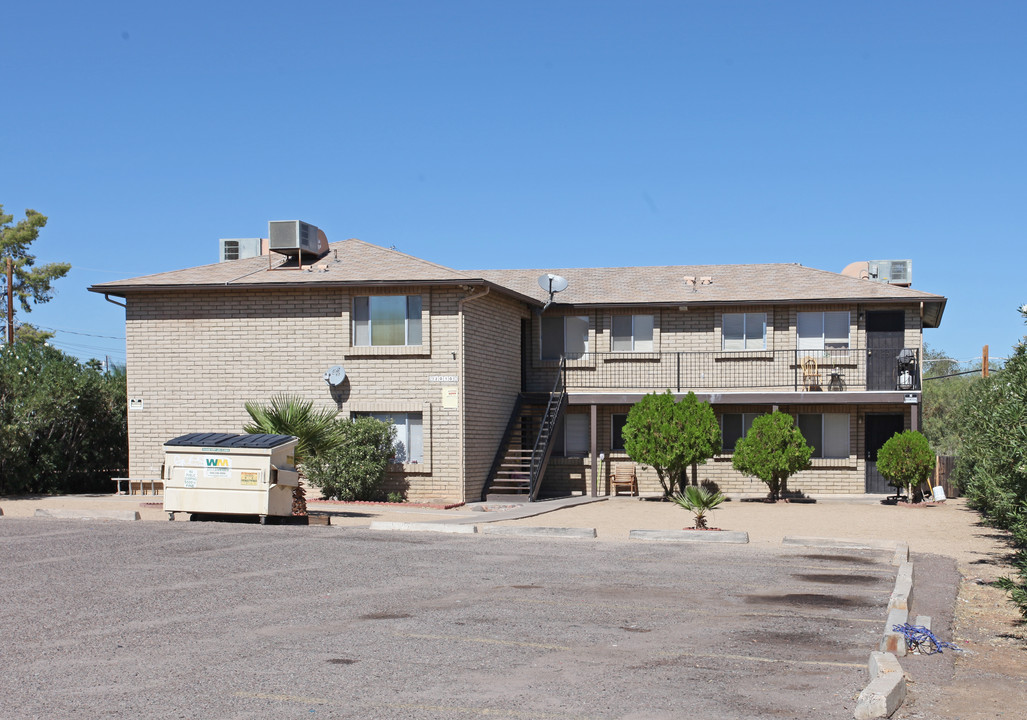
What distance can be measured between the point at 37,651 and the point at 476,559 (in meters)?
7.02

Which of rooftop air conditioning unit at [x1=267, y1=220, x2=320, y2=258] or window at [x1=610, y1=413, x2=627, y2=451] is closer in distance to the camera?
rooftop air conditioning unit at [x1=267, y1=220, x2=320, y2=258]

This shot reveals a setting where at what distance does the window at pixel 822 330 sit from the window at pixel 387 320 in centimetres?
1122

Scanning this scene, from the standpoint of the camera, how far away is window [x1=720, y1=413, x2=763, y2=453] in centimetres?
2992

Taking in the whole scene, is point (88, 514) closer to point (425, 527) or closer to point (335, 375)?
point (425, 527)

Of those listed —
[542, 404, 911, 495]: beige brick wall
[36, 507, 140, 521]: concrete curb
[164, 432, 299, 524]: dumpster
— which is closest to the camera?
[164, 432, 299, 524]: dumpster

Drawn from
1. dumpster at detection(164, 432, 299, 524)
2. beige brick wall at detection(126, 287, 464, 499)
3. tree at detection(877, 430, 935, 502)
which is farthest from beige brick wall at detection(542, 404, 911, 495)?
dumpster at detection(164, 432, 299, 524)

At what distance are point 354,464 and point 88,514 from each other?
604cm

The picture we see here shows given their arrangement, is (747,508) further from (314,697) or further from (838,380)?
(314,697)

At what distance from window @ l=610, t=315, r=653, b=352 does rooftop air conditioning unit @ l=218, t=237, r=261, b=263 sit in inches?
405

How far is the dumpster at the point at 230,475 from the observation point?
1764 centimetres

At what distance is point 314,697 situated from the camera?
6.71 m

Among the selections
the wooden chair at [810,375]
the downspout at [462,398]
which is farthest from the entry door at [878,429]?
the downspout at [462,398]

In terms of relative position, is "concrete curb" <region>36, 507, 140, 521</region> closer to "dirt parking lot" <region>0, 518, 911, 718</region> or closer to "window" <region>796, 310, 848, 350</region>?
"dirt parking lot" <region>0, 518, 911, 718</region>

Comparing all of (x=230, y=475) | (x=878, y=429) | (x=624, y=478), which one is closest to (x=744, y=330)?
(x=878, y=429)
